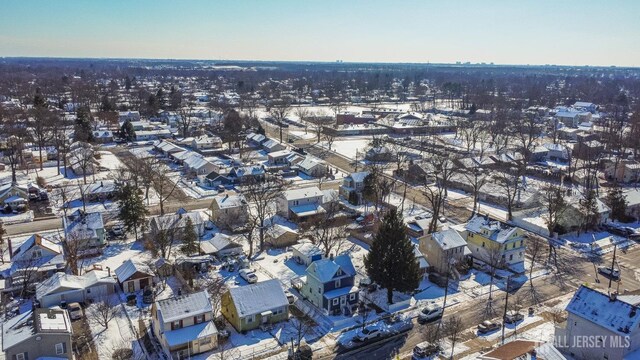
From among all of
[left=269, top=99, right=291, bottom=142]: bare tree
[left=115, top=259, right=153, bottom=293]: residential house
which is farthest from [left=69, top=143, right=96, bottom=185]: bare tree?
[left=269, top=99, right=291, bottom=142]: bare tree

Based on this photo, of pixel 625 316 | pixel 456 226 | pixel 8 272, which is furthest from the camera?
pixel 456 226

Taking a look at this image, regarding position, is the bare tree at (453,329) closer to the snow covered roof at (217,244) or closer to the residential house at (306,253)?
the residential house at (306,253)

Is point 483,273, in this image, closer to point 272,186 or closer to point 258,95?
point 272,186

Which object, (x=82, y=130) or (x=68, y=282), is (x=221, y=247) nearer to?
(x=68, y=282)

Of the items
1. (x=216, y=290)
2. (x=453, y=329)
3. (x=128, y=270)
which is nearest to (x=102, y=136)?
(x=128, y=270)

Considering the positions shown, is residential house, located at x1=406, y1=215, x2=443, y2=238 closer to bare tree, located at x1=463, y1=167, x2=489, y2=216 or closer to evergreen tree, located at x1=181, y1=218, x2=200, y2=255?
bare tree, located at x1=463, y1=167, x2=489, y2=216

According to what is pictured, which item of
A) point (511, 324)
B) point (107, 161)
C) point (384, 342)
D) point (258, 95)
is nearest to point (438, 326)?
point (384, 342)

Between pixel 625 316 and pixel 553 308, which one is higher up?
pixel 625 316
